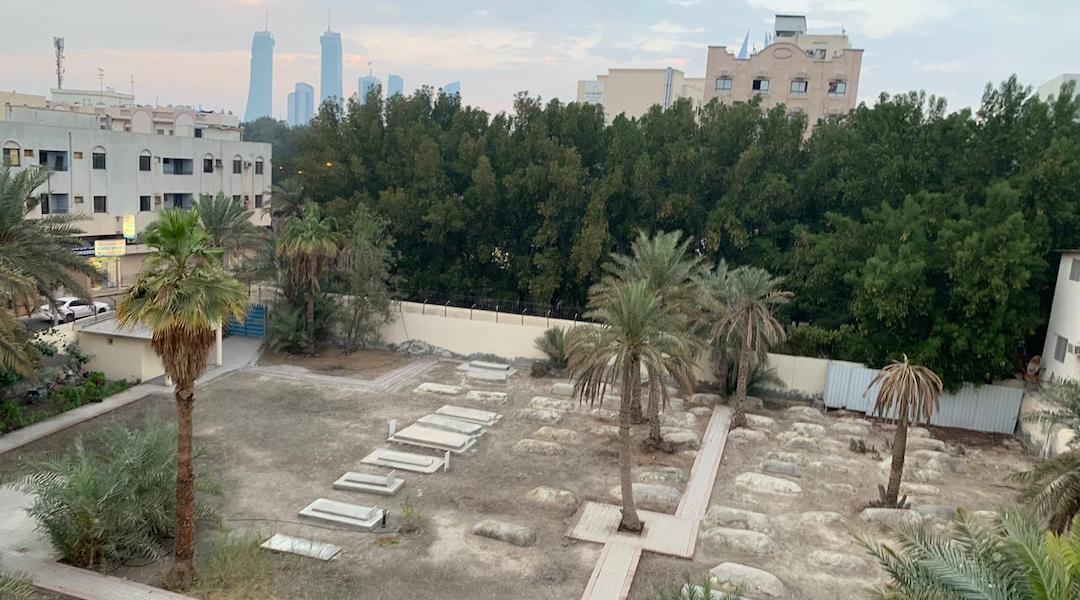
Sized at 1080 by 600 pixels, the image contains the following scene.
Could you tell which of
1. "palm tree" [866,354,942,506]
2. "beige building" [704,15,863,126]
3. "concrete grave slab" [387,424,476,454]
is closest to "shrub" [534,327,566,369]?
"concrete grave slab" [387,424,476,454]

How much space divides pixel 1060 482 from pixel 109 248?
4333 centimetres

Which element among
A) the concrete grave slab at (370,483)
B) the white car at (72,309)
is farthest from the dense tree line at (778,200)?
the concrete grave slab at (370,483)

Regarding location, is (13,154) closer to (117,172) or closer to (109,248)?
(117,172)

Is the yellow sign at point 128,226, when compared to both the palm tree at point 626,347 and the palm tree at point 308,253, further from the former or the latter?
the palm tree at point 626,347

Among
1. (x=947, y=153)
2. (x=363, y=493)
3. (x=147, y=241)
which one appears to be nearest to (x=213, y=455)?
(x=363, y=493)

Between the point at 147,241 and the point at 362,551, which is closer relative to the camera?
the point at 147,241

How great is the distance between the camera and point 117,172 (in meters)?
43.6

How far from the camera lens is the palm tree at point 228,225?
1318 inches

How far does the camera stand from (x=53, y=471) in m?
14.4

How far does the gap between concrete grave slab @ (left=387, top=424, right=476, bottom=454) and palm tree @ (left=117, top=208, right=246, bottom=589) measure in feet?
29.0

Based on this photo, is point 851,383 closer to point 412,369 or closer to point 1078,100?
point 1078,100

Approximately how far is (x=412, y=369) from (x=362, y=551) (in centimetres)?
1561

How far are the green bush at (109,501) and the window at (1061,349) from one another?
87.3 ft

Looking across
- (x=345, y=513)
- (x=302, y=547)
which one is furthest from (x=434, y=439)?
(x=302, y=547)
